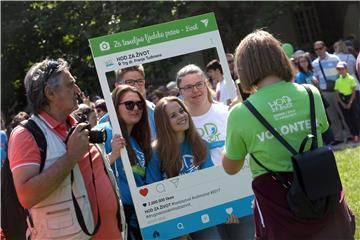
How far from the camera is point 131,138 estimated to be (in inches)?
164

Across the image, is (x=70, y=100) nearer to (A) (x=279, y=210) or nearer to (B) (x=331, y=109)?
(A) (x=279, y=210)

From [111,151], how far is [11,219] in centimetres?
88

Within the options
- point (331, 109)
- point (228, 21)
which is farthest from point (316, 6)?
point (331, 109)

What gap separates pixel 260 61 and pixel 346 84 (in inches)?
373

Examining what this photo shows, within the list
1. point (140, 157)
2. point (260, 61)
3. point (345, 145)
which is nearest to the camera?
point (260, 61)

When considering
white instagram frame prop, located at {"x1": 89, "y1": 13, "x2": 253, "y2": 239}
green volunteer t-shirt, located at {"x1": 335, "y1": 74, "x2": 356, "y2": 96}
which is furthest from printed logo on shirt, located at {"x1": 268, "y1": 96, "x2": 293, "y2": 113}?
green volunteer t-shirt, located at {"x1": 335, "y1": 74, "x2": 356, "y2": 96}

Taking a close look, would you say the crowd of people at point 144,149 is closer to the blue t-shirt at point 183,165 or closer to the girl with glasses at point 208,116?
the blue t-shirt at point 183,165

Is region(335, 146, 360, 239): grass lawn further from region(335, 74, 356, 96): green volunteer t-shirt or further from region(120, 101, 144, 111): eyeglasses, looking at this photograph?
region(120, 101, 144, 111): eyeglasses

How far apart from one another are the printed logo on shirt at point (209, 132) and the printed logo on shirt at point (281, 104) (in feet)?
4.93

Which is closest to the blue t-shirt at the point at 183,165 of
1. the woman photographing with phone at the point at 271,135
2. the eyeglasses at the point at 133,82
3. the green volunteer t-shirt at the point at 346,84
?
the eyeglasses at the point at 133,82

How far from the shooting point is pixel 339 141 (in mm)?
11922

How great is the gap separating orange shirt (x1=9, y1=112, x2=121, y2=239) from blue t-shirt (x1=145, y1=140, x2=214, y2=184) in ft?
2.34

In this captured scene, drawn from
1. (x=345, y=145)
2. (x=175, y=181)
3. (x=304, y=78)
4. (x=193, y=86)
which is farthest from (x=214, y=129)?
(x=345, y=145)

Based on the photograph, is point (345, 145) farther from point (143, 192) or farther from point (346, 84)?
point (143, 192)
